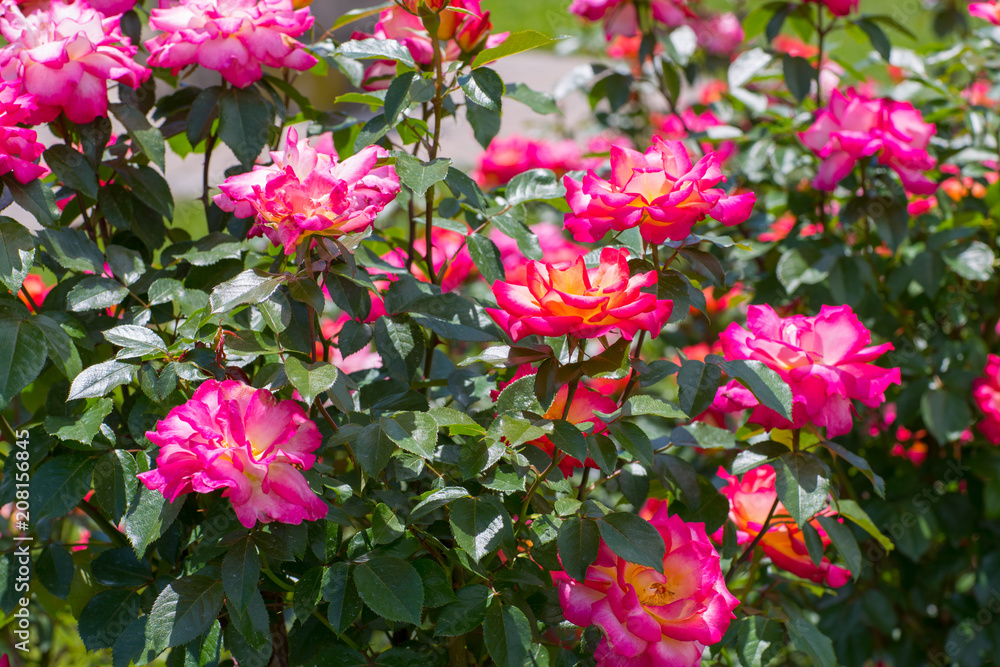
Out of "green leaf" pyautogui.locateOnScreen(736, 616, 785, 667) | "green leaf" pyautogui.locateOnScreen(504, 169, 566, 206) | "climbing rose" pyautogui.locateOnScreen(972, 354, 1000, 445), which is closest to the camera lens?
"green leaf" pyautogui.locateOnScreen(736, 616, 785, 667)

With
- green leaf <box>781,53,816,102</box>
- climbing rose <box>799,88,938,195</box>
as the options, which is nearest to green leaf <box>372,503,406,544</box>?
climbing rose <box>799,88,938,195</box>

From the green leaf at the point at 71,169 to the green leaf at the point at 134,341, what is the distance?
233 millimetres

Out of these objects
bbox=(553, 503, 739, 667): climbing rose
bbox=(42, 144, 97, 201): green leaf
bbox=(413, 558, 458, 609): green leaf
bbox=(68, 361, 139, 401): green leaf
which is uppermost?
bbox=(42, 144, 97, 201): green leaf

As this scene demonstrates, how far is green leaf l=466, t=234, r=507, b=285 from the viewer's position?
3.51 ft

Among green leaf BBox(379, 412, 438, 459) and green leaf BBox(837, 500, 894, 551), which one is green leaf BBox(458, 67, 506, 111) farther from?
green leaf BBox(837, 500, 894, 551)

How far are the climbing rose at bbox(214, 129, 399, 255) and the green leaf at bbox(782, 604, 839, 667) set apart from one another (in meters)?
0.70

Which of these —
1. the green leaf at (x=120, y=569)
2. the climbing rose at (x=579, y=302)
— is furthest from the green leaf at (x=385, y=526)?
the green leaf at (x=120, y=569)

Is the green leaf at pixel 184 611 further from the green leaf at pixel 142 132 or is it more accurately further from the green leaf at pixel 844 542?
the green leaf at pixel 844 542

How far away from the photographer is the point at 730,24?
3.27m

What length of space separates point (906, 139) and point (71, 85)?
123 cm

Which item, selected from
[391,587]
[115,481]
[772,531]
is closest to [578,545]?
[391,587]

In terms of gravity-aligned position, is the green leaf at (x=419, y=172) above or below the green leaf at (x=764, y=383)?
above

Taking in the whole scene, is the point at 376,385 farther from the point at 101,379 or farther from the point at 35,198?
the point at 35,198

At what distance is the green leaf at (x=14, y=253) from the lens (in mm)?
918
